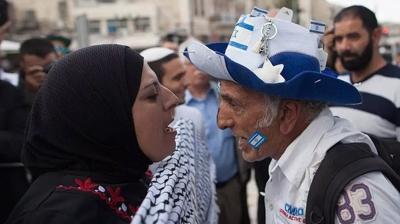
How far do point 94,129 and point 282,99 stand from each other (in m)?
0.64

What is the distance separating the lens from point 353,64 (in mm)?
3242

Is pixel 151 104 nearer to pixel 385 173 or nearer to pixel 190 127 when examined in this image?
pixel 385 173

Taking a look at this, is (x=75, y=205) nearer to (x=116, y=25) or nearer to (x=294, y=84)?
(x=294, y=84)

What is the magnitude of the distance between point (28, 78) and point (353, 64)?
243 centimetres

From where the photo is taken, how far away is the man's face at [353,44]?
3.23 m

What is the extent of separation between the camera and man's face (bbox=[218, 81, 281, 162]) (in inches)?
64.2

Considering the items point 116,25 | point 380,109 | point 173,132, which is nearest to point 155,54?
point 380,109

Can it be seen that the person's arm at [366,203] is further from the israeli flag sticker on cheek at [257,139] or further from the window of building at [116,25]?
the window of building at [116,25]

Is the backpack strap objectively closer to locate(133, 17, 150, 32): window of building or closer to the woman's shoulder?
the woman's shoulder

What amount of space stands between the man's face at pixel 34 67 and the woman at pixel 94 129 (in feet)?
6.80

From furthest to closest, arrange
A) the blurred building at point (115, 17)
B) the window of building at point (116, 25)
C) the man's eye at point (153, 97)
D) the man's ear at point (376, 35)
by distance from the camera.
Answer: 1. the window of building at point (116, 25)
2. the blurred building at point (115, 17)
3. the man's ear at point (376, 35)
4. the man's eye at point (153, 97)

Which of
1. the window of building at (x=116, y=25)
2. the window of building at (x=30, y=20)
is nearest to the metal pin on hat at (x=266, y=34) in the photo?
the window of building at (x=116, y=25)

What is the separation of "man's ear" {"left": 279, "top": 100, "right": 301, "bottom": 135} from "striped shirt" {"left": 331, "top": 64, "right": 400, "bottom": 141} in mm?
1499

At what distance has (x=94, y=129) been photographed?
4.89ft
